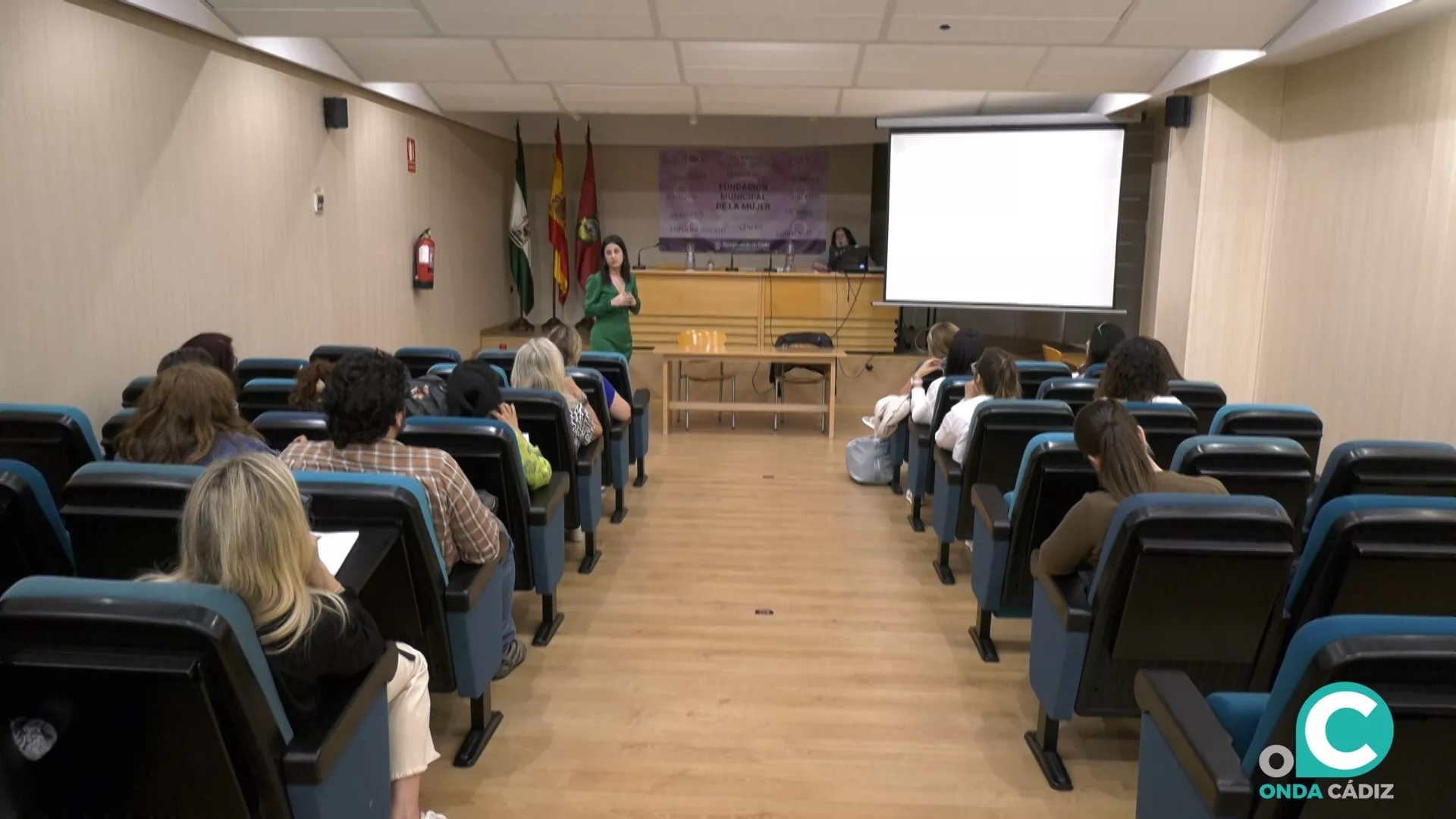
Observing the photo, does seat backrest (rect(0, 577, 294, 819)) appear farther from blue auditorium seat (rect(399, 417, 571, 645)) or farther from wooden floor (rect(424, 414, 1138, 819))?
blue auditorium seat (rect(399, 417, 571, 645))

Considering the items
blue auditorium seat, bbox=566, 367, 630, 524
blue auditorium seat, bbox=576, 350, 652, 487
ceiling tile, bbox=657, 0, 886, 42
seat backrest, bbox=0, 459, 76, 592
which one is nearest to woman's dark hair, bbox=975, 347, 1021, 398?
blue auditorium seat, bbox=566, 367, 630, 524

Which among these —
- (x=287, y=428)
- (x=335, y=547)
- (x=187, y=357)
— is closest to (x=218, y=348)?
(x=187, y=357)

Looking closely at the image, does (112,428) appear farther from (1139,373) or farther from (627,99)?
(627,99)

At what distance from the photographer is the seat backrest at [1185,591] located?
2.12 meters

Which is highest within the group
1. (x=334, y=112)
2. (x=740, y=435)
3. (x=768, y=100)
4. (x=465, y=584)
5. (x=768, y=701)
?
(x=768, y=100)

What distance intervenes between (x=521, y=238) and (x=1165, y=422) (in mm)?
7498

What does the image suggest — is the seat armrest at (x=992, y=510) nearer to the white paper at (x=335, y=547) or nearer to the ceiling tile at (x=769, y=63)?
the white paper at (x=335, y=547)

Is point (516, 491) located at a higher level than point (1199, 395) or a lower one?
lower

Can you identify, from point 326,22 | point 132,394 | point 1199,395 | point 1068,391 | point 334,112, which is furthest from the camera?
point 334,112

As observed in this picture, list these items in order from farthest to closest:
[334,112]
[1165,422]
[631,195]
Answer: [631,195]
[334,112]
[1165,422]

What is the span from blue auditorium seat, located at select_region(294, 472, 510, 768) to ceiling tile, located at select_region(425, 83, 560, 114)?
16.1ft

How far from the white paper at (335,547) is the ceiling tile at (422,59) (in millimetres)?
4355

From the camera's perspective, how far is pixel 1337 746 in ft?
4.67

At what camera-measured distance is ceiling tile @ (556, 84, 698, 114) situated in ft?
22.5
